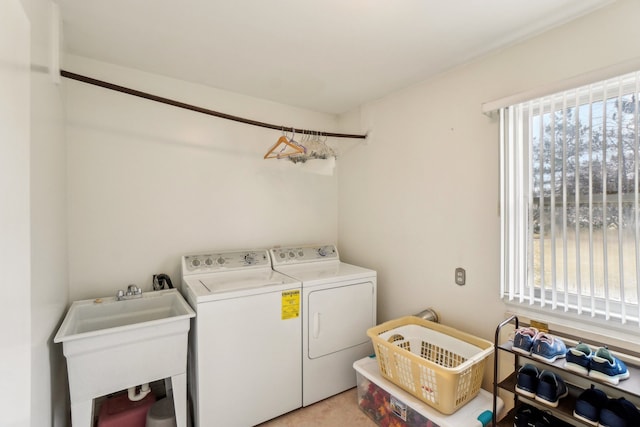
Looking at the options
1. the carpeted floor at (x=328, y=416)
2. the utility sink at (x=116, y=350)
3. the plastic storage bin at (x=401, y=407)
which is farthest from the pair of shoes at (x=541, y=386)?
the utility sink at (x=116, y=350)

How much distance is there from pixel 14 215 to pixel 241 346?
134 centimetres

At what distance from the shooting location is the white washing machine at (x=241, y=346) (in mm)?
1758

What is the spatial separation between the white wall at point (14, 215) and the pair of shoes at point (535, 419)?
2.03m

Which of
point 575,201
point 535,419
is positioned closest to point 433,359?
point 535,419

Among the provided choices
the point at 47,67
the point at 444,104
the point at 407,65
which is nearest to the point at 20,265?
the point at 47,67

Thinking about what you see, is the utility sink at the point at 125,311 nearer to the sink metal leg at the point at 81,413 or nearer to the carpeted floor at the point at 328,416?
the sink metal leg at the point at 81,413

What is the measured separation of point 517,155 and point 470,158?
288 millimetres

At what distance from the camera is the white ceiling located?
147 cm

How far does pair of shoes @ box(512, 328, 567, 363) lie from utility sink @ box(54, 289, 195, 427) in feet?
5.70

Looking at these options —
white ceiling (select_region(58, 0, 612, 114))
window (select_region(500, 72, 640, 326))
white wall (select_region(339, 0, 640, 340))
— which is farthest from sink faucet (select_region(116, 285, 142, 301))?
window (select_region(500, 72, 640, 326))

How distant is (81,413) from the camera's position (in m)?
1.48

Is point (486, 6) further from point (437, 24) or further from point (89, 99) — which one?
point (89, 99)

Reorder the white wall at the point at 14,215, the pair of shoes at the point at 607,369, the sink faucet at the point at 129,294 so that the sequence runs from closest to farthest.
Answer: the white wall at the point at 14,215, the pair of shoes at the point at 607,369, the sink faucet at the point at 129,294

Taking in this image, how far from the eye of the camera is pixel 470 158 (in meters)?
1.98
